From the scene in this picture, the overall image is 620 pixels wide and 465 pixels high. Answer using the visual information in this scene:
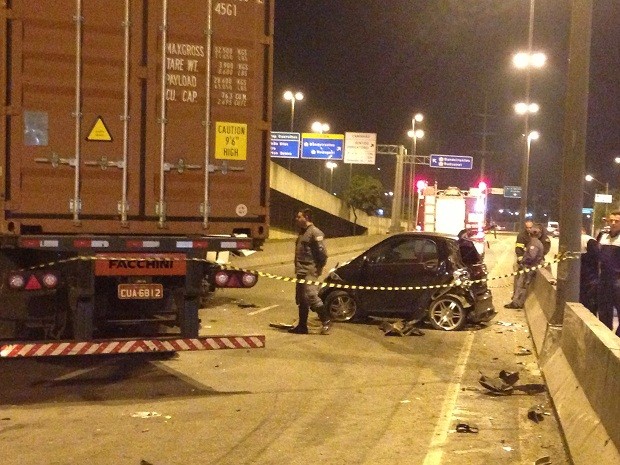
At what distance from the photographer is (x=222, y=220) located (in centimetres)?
810

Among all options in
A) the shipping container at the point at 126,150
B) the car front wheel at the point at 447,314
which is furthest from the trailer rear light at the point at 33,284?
the car front wheel at the point at 447,314

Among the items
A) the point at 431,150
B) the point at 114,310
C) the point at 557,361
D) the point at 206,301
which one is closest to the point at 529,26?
the point at 206,301

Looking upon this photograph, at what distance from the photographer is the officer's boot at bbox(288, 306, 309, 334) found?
11.3 metres

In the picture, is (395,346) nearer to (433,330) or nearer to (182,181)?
(433,330)

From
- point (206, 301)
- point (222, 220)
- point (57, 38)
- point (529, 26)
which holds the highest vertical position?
point (529, 26)

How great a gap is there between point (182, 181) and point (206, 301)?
754cm

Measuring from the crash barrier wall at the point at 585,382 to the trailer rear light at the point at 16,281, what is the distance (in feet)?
17.0

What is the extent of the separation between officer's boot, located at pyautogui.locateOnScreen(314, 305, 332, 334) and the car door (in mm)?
664

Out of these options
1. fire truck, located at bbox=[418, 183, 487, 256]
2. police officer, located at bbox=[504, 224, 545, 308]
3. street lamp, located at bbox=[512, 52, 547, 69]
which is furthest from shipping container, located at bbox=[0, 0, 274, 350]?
fire truck, located at bbox=[418, 183, 487, 256]

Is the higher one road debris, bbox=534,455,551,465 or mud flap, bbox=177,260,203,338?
mud flap, bbox=177,260,203,338

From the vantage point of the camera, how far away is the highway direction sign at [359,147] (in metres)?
43.9

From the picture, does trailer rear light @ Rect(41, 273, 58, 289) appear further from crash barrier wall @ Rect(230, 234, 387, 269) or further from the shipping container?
crash barrier wall @ Rect(230, 234, 387, 269)

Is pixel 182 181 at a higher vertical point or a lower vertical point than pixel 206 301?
higher

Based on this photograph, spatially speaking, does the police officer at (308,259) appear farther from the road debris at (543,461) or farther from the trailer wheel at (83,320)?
the road debris at (543,461)
